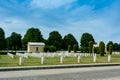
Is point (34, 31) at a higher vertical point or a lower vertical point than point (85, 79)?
higher

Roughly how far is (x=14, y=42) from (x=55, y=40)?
58.3 feet

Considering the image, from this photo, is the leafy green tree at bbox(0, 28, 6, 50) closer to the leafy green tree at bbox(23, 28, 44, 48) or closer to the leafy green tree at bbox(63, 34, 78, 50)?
the leafy green tree at bbox(23, 28, 44, 48)

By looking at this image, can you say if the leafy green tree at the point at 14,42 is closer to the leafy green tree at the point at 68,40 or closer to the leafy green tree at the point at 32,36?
the leafy green tree at the point at 32,36

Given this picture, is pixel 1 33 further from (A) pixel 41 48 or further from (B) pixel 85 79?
(B) pixel 85 79

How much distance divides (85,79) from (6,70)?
755cm

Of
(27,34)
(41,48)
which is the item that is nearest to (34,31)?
(27,34)

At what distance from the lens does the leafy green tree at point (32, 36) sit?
11275cm

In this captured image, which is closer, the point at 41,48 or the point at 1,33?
the point at 41,48

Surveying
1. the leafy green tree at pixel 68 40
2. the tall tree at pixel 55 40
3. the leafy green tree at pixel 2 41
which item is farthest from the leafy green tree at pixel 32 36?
the leafy green tree at pixel 2 41

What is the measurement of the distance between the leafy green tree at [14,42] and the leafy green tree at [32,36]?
3.93 metres

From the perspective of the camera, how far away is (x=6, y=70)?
1898cm

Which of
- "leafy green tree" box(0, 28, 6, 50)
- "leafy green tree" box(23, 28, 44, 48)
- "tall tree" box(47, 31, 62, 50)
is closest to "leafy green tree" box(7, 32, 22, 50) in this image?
"leafy green tree" box(23, 28, 44, 48)

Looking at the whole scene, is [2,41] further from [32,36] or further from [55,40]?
[55,40]

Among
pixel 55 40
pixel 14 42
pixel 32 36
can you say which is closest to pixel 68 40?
pixel 55 40
